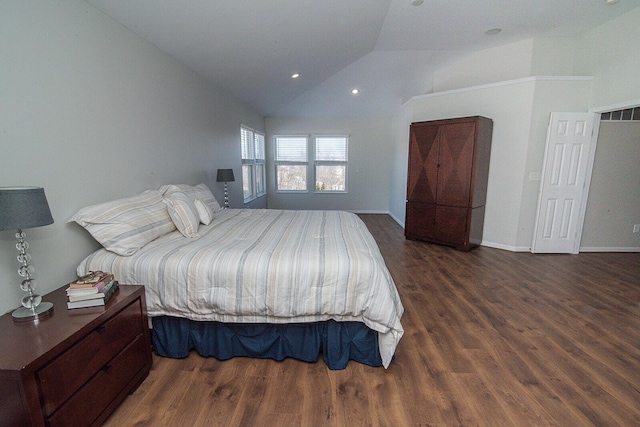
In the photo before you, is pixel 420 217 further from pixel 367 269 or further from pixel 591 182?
pixel 367 269

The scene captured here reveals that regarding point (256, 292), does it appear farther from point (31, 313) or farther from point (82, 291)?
point (31, 313)

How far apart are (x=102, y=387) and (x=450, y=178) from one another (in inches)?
176

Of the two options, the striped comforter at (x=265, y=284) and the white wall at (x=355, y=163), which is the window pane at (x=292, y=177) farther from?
the striped comforter at (x=265, y=284)

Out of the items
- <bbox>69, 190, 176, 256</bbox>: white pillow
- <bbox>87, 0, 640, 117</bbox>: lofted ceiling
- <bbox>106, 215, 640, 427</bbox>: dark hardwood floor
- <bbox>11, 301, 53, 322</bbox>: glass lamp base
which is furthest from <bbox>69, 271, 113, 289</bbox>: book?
<bbox>87, 0, 640, 117</bbox>: lofted ceiling

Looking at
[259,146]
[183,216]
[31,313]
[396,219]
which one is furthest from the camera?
[259,146]

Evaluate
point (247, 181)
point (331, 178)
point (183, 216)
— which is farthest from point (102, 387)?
point (331, 178)

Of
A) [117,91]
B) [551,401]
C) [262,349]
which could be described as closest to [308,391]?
[262,349]

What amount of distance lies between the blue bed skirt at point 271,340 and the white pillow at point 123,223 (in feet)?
1.78

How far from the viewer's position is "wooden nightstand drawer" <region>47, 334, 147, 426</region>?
122 cm

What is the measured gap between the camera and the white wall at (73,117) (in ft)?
5.05

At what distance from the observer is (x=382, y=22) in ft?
11.4

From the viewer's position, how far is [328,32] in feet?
10.6

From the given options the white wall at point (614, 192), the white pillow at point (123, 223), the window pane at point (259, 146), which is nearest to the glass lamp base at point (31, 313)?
the white pillow at point (123, 223)

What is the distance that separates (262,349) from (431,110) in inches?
181
